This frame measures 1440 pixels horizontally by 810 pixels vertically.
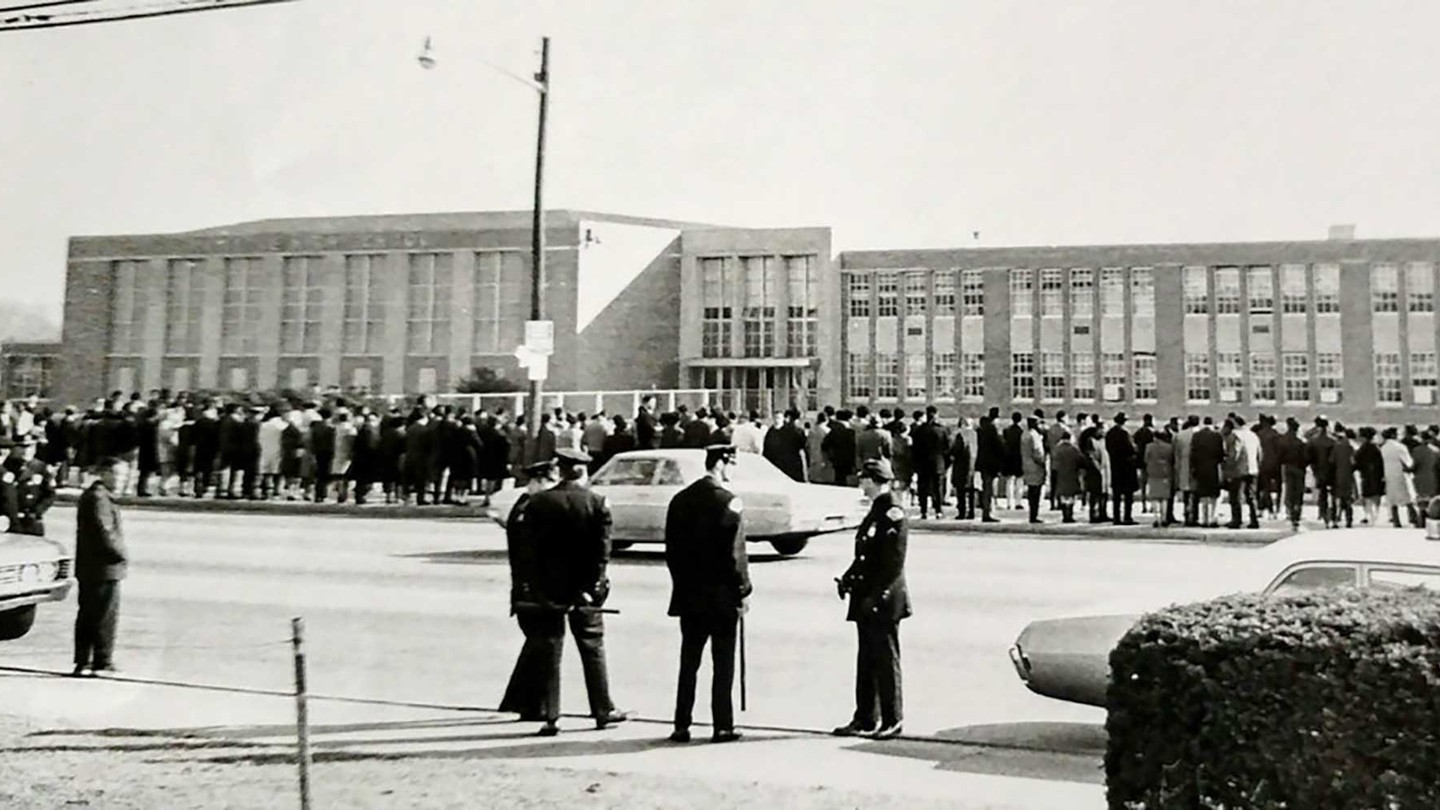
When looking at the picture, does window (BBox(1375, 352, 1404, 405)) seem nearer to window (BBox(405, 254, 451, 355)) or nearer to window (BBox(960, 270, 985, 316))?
window (BBox(960, 270, 985, 316))

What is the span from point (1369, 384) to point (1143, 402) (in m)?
11.1

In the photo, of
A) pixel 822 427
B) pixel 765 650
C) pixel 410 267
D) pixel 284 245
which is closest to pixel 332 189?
pixel 765 650

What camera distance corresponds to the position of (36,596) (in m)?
10.3

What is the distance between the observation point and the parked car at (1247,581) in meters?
6.42

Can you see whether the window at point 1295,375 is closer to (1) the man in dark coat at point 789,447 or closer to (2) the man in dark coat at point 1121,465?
(2) the man in dark coat at point 1121,465

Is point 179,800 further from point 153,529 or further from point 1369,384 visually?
point 1369,384

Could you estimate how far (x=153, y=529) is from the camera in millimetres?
17312

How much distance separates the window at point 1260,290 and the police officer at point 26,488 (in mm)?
34209

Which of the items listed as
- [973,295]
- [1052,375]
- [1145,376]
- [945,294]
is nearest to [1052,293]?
[973,295]

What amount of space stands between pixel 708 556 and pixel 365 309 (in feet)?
150

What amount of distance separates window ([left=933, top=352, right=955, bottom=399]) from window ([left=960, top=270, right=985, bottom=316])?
1.77 m

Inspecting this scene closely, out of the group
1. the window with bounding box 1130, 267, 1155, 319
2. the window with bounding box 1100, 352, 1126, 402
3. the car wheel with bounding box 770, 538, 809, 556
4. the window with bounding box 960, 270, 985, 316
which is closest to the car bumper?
the car wheel with bounding box 770, 538, 809, 556

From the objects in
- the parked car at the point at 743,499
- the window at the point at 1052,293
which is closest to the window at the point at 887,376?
the window at the point at 1052,293

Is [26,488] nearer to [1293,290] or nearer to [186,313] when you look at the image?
[1293,290]
